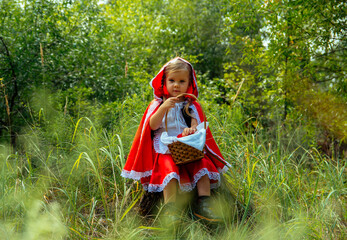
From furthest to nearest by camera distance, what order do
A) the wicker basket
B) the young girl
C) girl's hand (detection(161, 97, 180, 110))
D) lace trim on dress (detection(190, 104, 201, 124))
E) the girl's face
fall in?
1. lace trim on dress (detection(190, 104, 201, 124))
2. the girl's face
3. girl's hand (detection(161, 97, 180, 110))
4. the young girl
5. the wicker basket

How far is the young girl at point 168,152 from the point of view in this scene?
9.26ft

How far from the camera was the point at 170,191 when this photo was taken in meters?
2.79

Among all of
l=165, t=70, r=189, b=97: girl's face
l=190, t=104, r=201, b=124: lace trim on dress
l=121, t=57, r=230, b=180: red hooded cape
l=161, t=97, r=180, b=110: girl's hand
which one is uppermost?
l=165, t=70, r=189, b=97: girl's face

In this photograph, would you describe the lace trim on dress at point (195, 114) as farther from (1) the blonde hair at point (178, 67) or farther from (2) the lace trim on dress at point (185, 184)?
(2) the lace trim on dress at point (185, 184)

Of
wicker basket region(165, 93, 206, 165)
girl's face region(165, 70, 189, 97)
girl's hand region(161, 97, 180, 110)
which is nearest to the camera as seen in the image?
wicker basket region(165, 93, 206, 165)

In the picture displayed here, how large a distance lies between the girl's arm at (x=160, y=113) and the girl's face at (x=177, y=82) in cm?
13

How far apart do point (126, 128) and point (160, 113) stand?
46.6 inches

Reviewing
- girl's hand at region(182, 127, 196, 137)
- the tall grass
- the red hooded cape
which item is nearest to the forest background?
the tall grass

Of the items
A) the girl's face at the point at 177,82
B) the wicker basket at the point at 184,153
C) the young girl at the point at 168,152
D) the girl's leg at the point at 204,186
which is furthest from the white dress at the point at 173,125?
the girl's leg at the point at 204,186

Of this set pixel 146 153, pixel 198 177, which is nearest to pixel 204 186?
pixel 198 177

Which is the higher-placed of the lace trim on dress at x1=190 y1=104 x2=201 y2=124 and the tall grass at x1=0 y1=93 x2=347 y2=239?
the lace trim on dress at x1=190 y1=104 x2=201 y2=124

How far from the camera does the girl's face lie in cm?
304

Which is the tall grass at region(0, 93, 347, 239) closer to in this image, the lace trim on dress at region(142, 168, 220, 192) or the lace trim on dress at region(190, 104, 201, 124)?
the lace trim on dress at region(142, 168, 220, 192)

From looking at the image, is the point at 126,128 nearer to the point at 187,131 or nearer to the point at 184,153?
the point at 187,131
